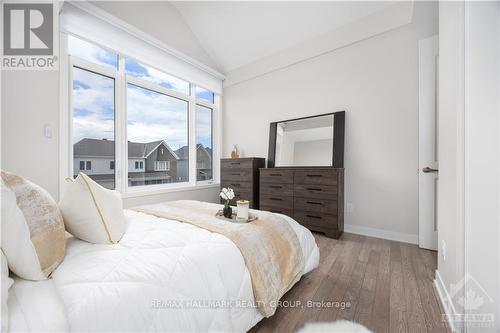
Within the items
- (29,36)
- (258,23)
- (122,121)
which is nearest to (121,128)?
(122,121)

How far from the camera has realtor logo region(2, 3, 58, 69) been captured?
73.7 inches

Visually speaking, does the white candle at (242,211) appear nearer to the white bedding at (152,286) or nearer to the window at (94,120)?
the white bedding at (152,286)

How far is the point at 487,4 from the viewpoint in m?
1.02

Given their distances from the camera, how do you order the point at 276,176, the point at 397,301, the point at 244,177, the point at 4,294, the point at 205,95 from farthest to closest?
1. the point at 205,95
2. the point at 244,177
3. the point at 276,176
4. the point at 397,301
5. the point at 4,294

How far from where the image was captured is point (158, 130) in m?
3.29

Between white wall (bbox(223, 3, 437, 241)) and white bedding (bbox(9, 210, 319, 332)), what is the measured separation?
7.31 ft

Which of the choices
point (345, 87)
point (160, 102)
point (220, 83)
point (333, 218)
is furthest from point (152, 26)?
point (333, 218)

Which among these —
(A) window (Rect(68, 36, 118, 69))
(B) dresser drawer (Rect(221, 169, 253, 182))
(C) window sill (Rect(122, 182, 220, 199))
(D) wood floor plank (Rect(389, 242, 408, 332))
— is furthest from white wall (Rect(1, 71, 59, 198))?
(D) wood floor plank (Rect(389, 242, 408, 332))

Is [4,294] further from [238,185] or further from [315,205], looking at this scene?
[238,185]

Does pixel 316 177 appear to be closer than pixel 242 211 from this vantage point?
No

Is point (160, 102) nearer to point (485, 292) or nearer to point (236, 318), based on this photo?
point (236, 318)

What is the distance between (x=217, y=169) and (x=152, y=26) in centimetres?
253

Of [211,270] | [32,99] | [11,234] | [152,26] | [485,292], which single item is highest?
[152,26]

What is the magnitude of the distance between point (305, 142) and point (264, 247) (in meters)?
2.16
